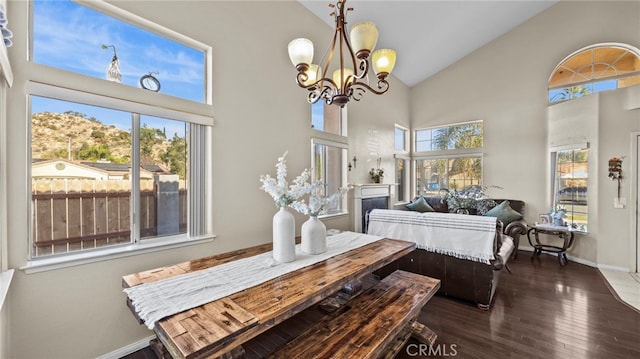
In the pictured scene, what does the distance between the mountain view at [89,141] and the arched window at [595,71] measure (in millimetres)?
6643

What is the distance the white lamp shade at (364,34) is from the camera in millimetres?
1889

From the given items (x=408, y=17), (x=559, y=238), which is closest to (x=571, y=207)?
(x=559, y=238)

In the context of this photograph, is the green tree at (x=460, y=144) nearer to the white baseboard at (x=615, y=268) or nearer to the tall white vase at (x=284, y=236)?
the white baseboard at (x=615, y=268)

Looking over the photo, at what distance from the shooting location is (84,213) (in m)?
2.12

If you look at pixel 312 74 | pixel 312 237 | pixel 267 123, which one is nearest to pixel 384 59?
pixel 312 74

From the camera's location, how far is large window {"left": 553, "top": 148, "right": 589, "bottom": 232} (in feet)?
14.6

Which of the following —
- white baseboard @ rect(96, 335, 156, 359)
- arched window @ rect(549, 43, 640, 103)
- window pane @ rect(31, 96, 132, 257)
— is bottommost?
white baseboard @ rect(96, 335, 156, 359)

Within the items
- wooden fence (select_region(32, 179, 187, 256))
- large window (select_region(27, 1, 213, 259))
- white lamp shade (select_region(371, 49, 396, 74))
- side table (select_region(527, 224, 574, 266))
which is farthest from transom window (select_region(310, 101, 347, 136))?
side table (select_region(527, 224, 574, 266))

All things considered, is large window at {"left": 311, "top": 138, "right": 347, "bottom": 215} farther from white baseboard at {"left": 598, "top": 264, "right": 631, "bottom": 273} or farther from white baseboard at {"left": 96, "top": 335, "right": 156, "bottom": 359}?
white baseboard at {"left": 598, "top": 264, "right": 631, "bottom": 273}

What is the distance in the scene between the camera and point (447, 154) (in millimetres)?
6406

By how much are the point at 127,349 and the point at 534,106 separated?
7251mm

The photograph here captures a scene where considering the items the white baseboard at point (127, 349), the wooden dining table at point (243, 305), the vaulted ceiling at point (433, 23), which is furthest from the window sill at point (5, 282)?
the vaulted ceiling at point (433, 23)

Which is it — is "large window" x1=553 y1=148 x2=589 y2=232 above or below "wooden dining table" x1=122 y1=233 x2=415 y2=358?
above

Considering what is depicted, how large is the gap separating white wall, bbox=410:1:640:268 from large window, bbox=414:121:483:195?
0.70 feet
